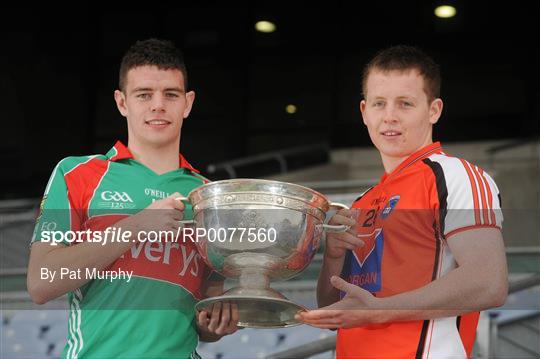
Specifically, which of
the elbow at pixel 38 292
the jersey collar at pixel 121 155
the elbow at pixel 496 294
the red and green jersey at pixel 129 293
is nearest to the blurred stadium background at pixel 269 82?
the jersey collar at pixel 121 155

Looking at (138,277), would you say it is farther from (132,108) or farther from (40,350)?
(40,350)

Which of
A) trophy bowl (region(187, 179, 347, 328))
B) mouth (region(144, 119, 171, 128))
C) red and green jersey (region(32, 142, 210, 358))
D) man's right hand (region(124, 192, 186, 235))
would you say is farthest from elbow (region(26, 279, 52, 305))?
mouth (region(144, 119, 171, 128))

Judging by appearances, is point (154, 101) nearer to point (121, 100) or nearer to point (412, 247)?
point (121, 100)

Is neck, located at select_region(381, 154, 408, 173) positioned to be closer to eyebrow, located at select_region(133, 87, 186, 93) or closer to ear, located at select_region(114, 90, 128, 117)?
eyebrow, located at select_region(133, 87, 186, 93)

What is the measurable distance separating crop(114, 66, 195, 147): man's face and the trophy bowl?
13.3 inches

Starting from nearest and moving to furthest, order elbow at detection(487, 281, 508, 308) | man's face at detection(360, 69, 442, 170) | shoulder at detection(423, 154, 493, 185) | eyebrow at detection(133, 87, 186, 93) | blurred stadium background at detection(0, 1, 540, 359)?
elbow at detection(487, 281, 508, 308)
shoulder at detection(423, 154, 493, 185)
man's face at detection(360, 69, 442, 170)
eyebrow at detection(133, 87, 186, 93)
blurred stadium background at detection(0, 1, 540, 359)

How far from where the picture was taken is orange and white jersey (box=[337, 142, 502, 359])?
2.22 m

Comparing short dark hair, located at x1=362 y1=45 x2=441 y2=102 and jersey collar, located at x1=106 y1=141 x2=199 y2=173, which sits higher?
short dark hair, located at x1=362 y1=45 x2=441 y2=102

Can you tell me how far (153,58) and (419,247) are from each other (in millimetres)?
805

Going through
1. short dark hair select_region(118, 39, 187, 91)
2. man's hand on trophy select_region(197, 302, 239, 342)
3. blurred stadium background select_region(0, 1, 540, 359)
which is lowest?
man's hand on trophy select_region(197, 302, 239, 342)

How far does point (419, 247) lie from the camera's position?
2248 mm

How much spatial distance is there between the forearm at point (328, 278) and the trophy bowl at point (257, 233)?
9 centimetres

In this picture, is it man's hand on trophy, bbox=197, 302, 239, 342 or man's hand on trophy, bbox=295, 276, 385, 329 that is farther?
man's hand on trophy, bbox=197, 302, 239, 342

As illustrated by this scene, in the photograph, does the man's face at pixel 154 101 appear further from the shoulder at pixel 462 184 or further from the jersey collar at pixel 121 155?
the shoulder at pixel 462 184
